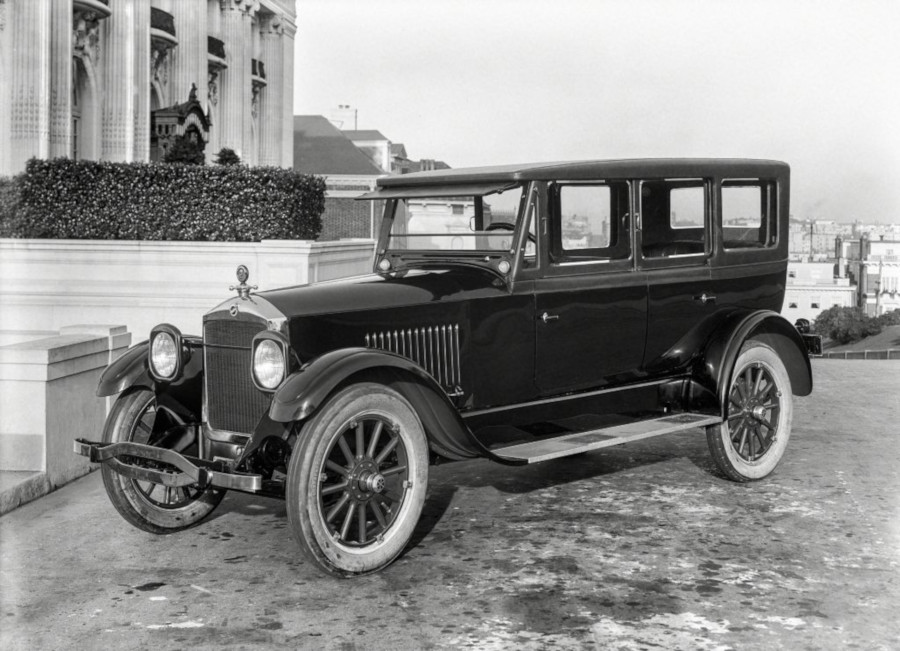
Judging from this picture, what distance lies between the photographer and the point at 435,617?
168 inches

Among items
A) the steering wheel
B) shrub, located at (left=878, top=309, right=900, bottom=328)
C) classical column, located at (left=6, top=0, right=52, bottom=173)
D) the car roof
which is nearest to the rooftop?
classical column, located at (left=6, top=0, right=52, bottom=173)

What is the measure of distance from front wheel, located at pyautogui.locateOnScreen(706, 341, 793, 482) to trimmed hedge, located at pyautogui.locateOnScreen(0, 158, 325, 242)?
9.48m

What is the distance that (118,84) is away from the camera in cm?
2433

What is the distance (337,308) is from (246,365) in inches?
20.8

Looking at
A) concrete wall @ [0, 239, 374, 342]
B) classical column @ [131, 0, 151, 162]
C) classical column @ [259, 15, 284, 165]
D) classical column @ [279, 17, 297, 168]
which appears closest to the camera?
concrete wall @ [0, 239, 374, 342]

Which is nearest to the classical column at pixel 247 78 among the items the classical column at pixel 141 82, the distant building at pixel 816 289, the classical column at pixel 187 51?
Answer: the classical column at pixel 187 51

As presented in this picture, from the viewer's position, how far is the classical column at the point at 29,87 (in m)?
19.9

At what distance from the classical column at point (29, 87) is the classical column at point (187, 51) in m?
7.94

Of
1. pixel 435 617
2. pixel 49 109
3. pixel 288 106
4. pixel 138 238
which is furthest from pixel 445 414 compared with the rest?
pixel 288 106

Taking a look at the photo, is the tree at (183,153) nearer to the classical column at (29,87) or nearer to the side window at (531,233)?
the classical column at (29,87)

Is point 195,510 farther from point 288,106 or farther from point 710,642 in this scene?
point 288,106

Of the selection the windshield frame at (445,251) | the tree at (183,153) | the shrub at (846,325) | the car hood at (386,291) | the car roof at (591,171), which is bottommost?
the shrub at (846,325)

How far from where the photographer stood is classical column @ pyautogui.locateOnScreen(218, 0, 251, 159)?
33156mm

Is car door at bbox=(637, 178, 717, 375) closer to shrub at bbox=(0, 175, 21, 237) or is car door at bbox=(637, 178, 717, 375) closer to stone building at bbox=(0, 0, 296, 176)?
shrub at bbox=(0, 175, 21, 237)
